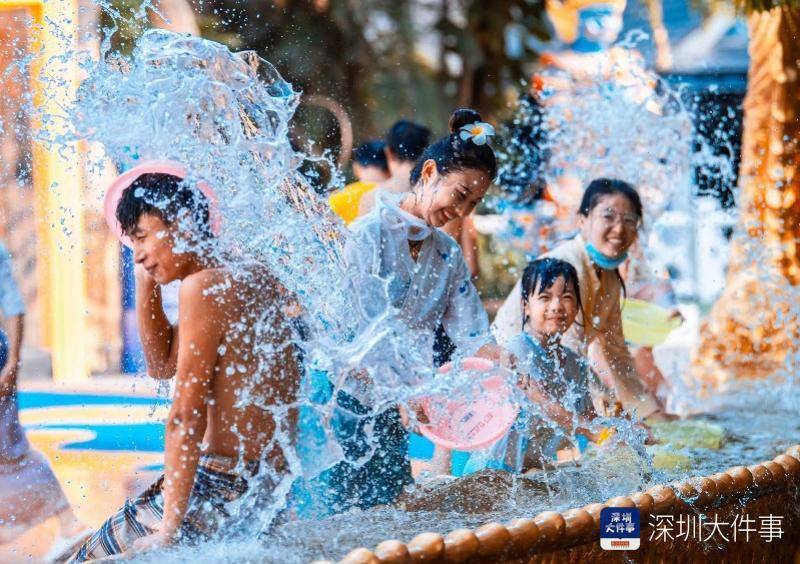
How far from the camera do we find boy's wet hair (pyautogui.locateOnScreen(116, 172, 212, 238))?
2.57 metres

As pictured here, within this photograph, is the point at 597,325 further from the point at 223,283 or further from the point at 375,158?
the point at 223,283

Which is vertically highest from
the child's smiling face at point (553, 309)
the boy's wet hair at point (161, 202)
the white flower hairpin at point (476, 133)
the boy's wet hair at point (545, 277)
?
the white flower hairpin at point (476, 133)

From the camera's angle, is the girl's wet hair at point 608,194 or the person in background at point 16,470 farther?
the girl's wet hair at point 608,194

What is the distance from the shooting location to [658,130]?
6.44 metres

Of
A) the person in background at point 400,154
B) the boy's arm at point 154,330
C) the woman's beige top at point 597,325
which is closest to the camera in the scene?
the boy's arm at point 154,330

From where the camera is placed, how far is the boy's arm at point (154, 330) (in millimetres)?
2707

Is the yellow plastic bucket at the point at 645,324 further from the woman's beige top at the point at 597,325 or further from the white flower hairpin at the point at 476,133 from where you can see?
the white flower hairpin at the point at 476,133

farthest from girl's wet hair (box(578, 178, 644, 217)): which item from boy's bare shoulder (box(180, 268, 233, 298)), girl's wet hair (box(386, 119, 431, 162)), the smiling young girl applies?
boy's bare shoulder (box(180, 268, 233, 298))

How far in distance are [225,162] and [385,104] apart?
19.0 feet

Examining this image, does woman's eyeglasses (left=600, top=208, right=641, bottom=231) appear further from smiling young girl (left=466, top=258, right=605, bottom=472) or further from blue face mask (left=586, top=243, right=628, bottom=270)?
smiling young girl (left=466, top=258, right=605, bottom=472)

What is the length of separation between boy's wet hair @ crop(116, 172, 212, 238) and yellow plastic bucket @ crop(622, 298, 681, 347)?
310cm

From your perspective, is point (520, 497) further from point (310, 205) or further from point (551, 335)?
point (310, 205)

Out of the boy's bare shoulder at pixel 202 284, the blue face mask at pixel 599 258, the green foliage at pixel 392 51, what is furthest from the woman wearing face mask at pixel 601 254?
the green foliage at pixel 392 51

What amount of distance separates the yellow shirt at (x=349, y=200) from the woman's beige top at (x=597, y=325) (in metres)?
0.80
